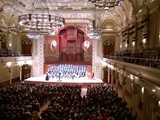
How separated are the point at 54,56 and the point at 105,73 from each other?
1054 centimetres

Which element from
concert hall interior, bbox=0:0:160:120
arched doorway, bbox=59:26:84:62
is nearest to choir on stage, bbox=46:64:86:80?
concert hall interior, bbox=0:0:160:120

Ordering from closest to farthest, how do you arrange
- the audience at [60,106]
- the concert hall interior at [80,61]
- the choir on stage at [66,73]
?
the audience at [60,106] < the concert hall interior at [80,61] < the choir on stage at [66,73]

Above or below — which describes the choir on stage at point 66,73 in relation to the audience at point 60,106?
above

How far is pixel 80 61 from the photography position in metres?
39.8

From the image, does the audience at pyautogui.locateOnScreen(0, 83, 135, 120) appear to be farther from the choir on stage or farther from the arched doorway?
the arched doorway

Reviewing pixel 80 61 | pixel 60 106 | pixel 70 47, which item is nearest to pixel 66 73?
pixel 80 61

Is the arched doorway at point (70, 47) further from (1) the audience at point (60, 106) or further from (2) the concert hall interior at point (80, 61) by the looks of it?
(1) the audience at point (60, 106)

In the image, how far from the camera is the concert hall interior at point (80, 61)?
13.2 meters

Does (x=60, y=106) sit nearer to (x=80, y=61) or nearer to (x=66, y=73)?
(x=66, y=73)

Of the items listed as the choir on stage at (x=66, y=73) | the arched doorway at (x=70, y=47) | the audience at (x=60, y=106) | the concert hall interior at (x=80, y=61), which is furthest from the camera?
the arched doorway at (x=70, y=47)

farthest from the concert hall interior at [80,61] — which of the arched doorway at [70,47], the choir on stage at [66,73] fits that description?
the arched doorway at [70,47]

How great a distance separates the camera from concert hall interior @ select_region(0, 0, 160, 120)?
522 inches

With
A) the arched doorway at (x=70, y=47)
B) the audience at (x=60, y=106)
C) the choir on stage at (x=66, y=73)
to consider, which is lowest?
the audience at (x=60, y=106)

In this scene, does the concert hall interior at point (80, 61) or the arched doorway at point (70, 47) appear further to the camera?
the arched doorway at point (70, 47)
